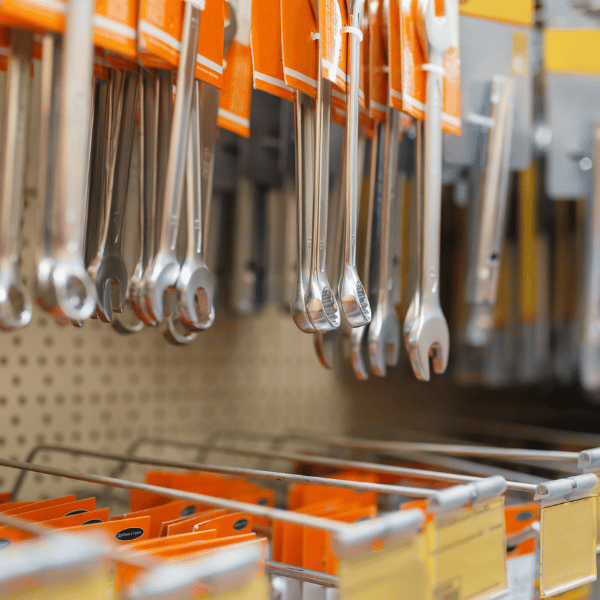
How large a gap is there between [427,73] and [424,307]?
0.32 metres

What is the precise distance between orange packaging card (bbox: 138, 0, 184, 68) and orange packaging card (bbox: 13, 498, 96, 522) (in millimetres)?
519

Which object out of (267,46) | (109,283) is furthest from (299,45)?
(109,283)

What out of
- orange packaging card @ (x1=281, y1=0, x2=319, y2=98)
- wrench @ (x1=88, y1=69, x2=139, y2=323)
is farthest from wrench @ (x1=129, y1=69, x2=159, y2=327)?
orange packaging card @ (x1=281, y1=0, x2=319, y2=98)

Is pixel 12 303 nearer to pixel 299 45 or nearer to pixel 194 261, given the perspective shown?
pixel 194 261

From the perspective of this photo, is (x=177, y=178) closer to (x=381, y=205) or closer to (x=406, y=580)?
(x=381, y=205)

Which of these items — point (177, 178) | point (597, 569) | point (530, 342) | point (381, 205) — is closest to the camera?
point (177, 178)

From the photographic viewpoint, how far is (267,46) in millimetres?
778

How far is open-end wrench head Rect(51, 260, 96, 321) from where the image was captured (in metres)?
0.55

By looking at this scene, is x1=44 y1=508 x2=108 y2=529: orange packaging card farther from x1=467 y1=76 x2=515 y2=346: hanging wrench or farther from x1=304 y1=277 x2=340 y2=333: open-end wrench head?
x1=467 y1=76 x2=515 y2=346: hanging wrench

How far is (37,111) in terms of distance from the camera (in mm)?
1136

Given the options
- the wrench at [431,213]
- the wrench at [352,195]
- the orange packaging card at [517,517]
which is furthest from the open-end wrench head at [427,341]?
the orange packaging card at [517,517]

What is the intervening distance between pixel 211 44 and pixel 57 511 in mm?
574

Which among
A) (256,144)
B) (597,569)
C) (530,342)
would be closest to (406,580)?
(597,569)

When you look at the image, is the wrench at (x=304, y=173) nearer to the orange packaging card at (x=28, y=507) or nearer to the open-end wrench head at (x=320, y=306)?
the open-end wrench head at (x=320, y=306)
